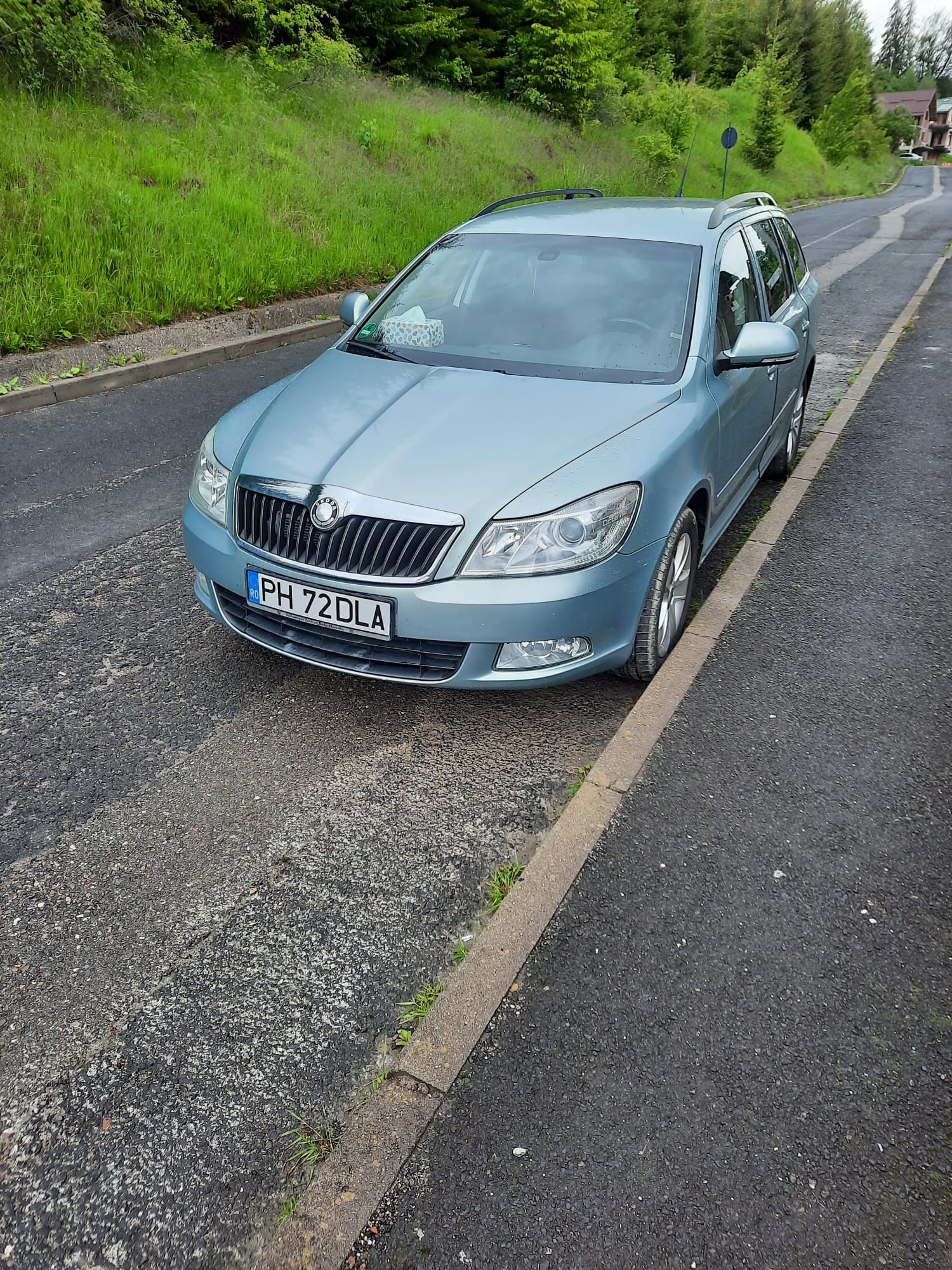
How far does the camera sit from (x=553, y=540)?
319 centimetres

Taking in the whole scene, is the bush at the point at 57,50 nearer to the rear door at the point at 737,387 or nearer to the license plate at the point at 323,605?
the rear door at the point at 737,387

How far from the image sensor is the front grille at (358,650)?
10.6ft

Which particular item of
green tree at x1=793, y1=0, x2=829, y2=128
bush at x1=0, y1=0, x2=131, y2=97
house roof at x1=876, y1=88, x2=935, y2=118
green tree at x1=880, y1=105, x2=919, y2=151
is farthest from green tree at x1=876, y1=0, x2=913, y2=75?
bush at x1=0, y1=0, x2=131, y2=97

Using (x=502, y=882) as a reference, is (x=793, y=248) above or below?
above

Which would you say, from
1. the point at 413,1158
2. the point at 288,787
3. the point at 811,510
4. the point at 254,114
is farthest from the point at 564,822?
the point at 254,114

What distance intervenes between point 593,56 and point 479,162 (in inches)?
448

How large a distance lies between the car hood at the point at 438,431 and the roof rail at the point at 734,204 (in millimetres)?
1360

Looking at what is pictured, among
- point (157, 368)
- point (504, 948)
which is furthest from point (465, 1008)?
point (157, 368)

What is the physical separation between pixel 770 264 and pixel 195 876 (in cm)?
472

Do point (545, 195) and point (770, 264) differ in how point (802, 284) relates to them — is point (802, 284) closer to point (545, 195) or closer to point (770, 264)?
point (770, 264)

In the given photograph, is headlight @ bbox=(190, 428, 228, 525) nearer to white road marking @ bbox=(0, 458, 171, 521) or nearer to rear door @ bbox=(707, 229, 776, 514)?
rear door @ bbox=(707, 229, 776, 514)

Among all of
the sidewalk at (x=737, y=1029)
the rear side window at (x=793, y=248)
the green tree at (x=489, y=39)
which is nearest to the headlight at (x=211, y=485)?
the sidewalk at (x=737, y=1029)

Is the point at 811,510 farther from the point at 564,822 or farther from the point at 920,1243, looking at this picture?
the point at 920,1243

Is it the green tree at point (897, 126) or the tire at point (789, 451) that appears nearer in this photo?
the tire at point (789, 451)
